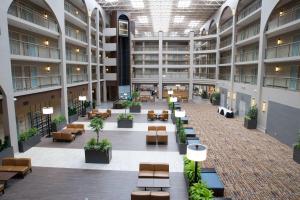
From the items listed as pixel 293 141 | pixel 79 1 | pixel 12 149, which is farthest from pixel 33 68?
pixel 293 141

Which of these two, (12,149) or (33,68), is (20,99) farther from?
(33,68)

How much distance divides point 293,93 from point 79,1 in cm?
2682

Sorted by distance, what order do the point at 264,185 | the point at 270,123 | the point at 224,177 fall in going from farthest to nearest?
the point at 270,123
the point at 224,177
the point at 264,185

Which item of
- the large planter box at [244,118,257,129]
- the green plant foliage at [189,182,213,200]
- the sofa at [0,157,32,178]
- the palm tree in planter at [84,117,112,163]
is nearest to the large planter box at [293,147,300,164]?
the large planter box at [244,118,257,129]

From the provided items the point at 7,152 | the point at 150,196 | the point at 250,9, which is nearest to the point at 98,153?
the point at 150,196

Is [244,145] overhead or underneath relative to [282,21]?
underneath

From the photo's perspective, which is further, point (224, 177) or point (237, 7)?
point (237, 7)

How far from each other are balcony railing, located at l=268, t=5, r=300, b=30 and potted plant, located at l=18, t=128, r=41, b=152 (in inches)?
872

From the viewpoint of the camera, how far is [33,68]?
71.6ft

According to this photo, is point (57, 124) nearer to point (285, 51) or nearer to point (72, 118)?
point (72, 118)

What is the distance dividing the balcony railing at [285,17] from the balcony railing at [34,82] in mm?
21339

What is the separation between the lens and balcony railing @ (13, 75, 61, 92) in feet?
54.6

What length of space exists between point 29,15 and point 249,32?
24.1m

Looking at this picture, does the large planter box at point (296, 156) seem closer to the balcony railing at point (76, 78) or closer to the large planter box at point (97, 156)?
the large planter box at point (97, 156)
